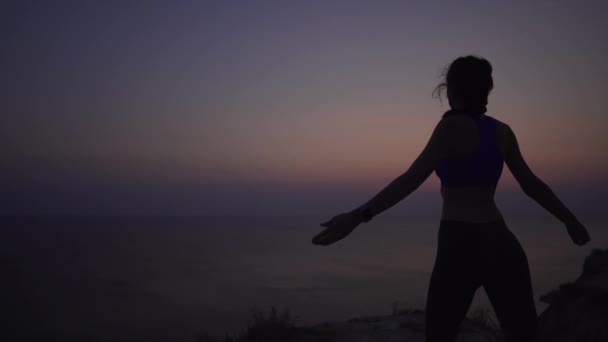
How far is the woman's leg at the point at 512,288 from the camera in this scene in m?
1.96

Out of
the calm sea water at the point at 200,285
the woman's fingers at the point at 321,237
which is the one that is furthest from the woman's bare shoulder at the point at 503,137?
the calm sea water at the point at 200,285

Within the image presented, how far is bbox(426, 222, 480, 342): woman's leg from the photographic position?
6.44 feet

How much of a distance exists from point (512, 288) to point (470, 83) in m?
1.05

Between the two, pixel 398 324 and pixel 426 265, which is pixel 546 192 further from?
pixel 426 265

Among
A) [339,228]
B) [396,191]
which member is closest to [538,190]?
[396,191]

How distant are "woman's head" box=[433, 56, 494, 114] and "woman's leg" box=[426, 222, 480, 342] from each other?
0.64 metres

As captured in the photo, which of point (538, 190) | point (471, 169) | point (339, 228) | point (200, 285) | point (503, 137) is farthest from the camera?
point (200, 285)

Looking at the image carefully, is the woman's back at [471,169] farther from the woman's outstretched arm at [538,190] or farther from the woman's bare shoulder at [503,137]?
the woman's outstretched arm at [538,190]

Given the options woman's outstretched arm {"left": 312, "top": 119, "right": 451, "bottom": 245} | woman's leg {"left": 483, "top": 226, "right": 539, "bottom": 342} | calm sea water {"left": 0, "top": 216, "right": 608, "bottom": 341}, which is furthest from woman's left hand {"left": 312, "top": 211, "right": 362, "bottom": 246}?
calm sea water {"left": 0, "top": 216, "right": 608, "bottom": 341}

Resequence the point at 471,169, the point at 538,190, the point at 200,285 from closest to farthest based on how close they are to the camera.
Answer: the point at 471,169 < the point at 538,190 < the point at 200,285

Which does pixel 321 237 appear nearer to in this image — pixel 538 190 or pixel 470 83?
pixel 470 83

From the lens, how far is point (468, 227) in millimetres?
1957

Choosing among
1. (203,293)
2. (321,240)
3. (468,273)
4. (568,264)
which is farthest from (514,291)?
(568,264)

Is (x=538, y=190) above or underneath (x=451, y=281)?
above
